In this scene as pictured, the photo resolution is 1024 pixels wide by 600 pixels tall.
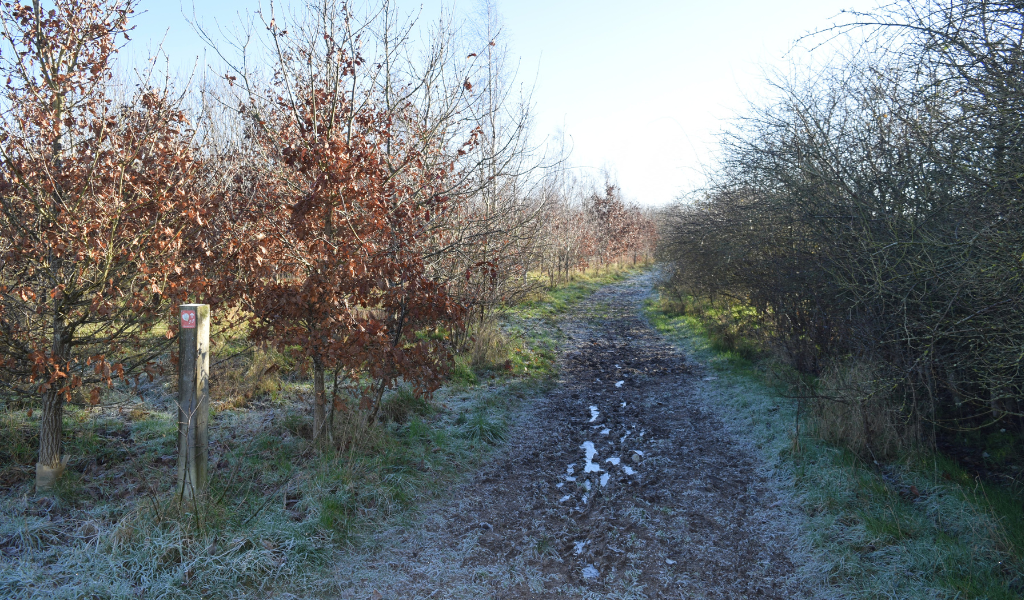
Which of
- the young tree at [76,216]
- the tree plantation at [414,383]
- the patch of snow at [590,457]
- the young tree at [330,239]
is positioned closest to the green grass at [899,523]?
the tree plantation at [414,383]

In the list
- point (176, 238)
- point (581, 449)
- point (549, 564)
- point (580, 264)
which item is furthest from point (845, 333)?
point (580, 264)

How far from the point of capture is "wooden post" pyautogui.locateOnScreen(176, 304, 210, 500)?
4.01 metres

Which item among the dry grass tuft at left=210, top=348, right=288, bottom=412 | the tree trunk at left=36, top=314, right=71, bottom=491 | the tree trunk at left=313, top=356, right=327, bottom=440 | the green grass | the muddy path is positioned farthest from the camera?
the dry grass tuft at left=210, top=348, right=288, bottom=412

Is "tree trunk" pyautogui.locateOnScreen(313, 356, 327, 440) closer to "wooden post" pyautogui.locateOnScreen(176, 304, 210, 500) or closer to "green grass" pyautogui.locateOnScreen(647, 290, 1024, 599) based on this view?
"wooden post" pyautogui.locateOnScreen(176, 304, 210, 500)

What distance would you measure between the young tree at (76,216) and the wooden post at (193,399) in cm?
65

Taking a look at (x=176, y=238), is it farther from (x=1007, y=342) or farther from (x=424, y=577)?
(x=1007, y=342)

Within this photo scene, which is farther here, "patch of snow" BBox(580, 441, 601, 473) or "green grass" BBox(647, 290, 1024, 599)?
"patch of snow" BBox(580, 441, 601, 473)

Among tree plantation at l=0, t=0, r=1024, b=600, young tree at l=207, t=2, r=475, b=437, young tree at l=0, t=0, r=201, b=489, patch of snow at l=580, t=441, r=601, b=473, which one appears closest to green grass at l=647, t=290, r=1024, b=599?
tree plantation at l=0, t=0, r=1024, b=600

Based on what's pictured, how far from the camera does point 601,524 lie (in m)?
4.74

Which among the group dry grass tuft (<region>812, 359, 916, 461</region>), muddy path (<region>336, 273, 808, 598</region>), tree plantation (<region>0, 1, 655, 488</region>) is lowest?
muddy path (<region>336, 273, 808, 598</region>)

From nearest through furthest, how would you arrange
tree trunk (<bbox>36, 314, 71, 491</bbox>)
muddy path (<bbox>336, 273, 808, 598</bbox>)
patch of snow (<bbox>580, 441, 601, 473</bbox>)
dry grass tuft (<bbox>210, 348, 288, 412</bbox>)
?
muddy path (<bbox>336, 273, 808, 598</bbox>) < tree trunk (<bbox>36, 314, 71, 491</bbox>) < patch of snow (<bbox>580, 441, 601, 473</bbox>) < dry grass tuft (<bbox>210, 348, 288, 412</bbox>)

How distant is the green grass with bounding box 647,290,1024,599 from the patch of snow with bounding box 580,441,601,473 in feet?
5.47

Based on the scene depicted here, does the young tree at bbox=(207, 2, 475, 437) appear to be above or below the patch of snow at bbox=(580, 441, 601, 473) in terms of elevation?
above

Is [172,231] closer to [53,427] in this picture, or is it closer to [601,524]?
[53,427]
